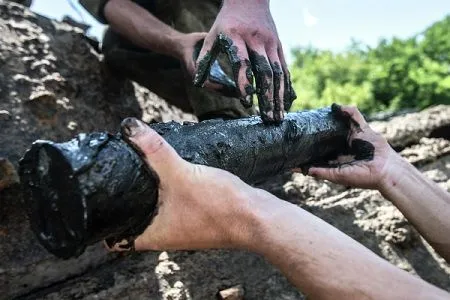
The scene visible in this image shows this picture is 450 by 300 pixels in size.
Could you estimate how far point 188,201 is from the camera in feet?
3.33

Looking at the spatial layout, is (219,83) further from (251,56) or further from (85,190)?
(85,190)

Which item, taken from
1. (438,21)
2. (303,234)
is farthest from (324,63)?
(303,234)

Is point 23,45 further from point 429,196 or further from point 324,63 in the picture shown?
point 324,63

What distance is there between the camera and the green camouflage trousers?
2010 mm

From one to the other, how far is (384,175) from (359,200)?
0.46m

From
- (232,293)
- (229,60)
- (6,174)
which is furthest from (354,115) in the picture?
(6,174)

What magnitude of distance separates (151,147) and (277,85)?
19.5 inches

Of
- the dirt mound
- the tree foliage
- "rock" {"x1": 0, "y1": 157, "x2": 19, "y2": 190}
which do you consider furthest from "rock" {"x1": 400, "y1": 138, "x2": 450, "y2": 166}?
the tree foliage

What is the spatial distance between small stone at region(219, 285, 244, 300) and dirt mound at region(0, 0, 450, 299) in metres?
0.03

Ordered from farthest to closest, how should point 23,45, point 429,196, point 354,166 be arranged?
point 23,45
point 354,166
point 429,196

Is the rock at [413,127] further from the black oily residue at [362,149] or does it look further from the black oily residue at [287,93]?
the black oily residue at [287,93]

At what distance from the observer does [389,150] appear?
1.72 meters

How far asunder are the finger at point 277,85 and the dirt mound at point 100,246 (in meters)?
0.59

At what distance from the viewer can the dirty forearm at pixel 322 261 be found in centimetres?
97
